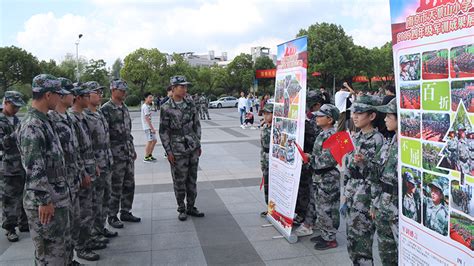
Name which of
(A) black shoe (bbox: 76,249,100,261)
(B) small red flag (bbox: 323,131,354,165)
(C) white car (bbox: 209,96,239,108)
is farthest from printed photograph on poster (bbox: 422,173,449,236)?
(C) white car (bbox: 209,96,239,108)

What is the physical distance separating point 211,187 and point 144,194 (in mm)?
1234

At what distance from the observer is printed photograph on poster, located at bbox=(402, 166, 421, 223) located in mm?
2289

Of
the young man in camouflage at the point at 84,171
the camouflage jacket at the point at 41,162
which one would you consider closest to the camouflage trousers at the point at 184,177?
the young man in camouflage at the point at 84,171

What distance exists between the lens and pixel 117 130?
5160mm

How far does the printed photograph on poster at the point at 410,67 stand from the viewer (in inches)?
88.2

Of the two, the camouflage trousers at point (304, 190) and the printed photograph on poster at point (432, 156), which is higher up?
the printed photograph on poster at point (432, 156)

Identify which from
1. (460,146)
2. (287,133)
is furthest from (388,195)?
(287,133)

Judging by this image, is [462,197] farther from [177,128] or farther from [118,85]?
[118,85]

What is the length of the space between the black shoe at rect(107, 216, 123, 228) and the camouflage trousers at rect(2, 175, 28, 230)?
1.14m

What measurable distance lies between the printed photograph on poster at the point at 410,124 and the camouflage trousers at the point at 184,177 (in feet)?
11.6

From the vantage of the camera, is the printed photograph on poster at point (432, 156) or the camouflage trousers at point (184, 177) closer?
the printed photograph on poster at point (432, 156)

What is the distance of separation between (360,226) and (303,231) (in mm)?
1515

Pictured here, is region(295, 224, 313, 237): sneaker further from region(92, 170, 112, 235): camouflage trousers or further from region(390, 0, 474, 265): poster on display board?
region(92, 170, 112, 235): camouflage trousers

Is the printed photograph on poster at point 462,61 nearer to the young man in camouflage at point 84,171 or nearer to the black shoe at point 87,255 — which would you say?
the young man in camouflage at point 84,171
